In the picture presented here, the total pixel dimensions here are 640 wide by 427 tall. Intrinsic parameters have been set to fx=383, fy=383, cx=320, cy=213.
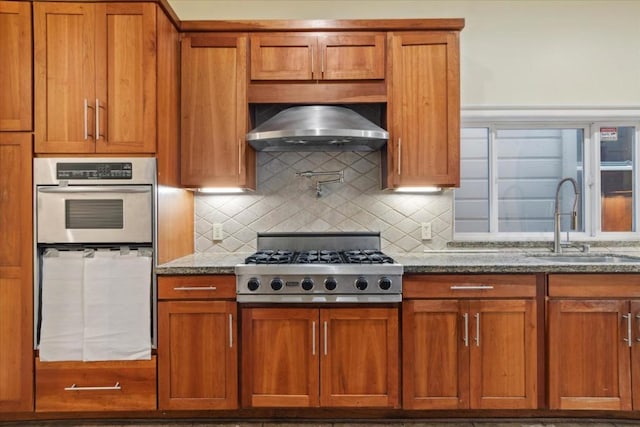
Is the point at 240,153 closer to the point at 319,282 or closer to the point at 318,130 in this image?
the point at 318,130

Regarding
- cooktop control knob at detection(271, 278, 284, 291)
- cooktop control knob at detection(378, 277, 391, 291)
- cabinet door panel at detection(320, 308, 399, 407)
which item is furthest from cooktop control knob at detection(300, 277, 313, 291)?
cooktop control knob at detection(378, 277, 391, 291)

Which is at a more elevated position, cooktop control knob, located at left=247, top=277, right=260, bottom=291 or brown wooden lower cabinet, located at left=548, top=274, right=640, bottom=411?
cooktop control knob, located at left=247, top=277, right=260, bottom=291

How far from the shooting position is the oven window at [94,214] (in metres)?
2.16

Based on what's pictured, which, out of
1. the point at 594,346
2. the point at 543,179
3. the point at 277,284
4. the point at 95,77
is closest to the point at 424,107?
the point at 543,179

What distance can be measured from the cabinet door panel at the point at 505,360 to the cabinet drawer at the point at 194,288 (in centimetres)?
138

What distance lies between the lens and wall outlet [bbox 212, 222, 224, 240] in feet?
9.28

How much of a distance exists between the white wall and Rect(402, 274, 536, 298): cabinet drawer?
1.35m

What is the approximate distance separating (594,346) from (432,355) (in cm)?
91

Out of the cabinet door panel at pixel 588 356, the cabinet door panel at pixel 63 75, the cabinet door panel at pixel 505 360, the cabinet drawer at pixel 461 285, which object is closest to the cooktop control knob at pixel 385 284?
the cabinet drawer at pixel 461 285

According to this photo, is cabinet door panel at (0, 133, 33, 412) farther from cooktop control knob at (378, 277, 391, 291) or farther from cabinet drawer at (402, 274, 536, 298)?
cabinet drawer at (402, 274, 536, 298)

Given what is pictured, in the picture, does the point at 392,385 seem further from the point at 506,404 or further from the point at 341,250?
the point at 341,250

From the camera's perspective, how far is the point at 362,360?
2170 millimetres

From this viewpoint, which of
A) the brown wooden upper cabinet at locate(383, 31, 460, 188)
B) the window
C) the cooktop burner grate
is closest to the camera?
the cooktop burner grate

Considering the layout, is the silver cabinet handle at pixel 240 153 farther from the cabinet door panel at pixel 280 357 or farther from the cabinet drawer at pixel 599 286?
the cabinet drawer at pixel 599 286
